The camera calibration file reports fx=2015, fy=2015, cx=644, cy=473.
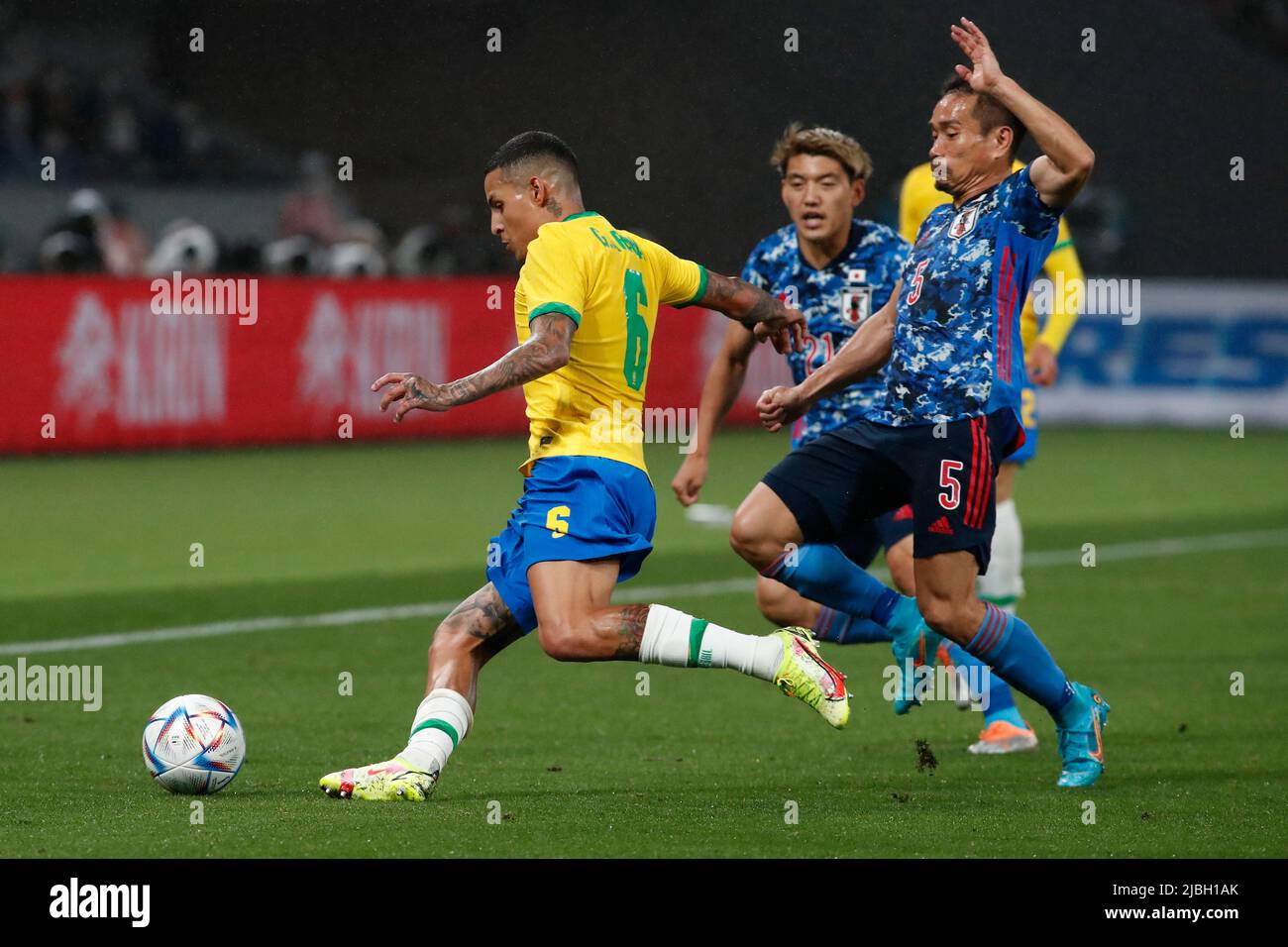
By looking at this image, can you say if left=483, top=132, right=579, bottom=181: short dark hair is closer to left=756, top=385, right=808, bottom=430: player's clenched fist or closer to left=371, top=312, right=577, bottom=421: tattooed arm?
left=371, top=312, right=577, bottom=421: tattooed arm

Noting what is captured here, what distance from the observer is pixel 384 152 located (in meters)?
27.1

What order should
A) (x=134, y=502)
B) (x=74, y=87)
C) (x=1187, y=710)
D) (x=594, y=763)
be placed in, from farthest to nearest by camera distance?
(x=74, y=87), (x=134, y=502), (x=1187, y=710), (x=594, y=763)

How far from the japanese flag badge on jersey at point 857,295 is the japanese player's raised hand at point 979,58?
1.60 m

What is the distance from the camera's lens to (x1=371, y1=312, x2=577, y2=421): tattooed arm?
17.5 feet

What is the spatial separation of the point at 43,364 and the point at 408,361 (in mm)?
4262

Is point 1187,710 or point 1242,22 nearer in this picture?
point 1187,710

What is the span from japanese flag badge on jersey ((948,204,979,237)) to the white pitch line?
500 cm

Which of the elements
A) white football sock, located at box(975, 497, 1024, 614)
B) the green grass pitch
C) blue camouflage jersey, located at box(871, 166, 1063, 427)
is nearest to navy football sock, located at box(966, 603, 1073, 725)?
the green grass pitch

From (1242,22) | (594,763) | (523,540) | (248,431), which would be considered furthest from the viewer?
(1242,22)

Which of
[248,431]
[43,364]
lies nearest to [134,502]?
[43,364]

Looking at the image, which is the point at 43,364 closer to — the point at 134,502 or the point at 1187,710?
the point at 134,502

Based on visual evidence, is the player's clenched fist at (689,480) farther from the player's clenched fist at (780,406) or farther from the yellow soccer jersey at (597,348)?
the yellow soccer jersey at (597,348)

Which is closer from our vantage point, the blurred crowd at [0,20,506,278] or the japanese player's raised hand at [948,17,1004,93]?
the japanese player's raised hand at [948,17,1004,93]

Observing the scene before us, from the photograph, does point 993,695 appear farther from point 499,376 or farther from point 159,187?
point 159,187
